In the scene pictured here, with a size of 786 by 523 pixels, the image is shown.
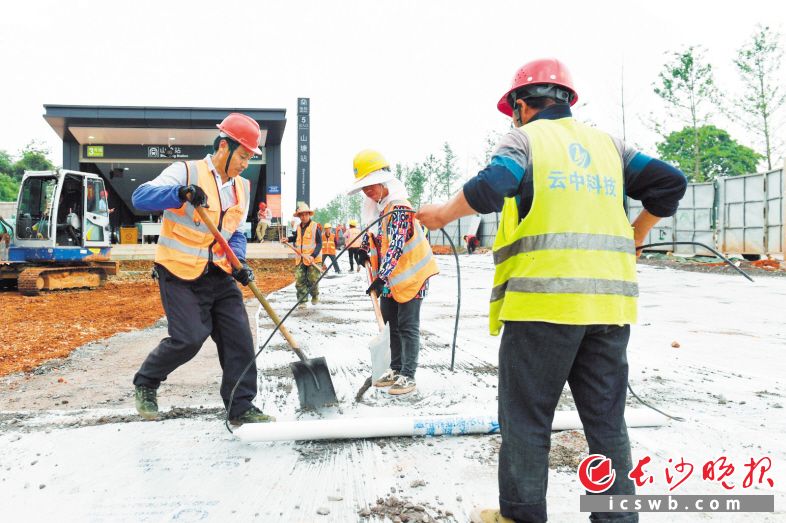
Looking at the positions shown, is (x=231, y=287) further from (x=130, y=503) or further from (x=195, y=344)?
(x=130, y=503)

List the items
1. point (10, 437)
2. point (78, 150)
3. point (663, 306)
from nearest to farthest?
point (10, 437)
point (663, 306)
point (78, 150)

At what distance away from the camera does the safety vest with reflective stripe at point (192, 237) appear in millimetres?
3090

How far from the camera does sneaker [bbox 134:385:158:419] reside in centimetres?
317

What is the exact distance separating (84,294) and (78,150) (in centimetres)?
1929

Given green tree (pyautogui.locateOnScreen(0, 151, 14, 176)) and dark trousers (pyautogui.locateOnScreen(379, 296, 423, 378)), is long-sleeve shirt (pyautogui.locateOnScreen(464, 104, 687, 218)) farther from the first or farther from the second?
green tree (pyautogui.locateOnScreen(0, 151, 14, 176))

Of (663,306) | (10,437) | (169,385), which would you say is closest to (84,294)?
(169,385)

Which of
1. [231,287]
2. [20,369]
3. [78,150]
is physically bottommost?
[20,369]

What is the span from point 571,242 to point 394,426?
1573mm

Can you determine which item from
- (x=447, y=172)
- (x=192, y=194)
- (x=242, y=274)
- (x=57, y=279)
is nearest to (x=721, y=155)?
(x=447, y=172)

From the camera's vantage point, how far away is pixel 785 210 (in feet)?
49.6

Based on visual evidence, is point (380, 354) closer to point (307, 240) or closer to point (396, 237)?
point (396, 237)

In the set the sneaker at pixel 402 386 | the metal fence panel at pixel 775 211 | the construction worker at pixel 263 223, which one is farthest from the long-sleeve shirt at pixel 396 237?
the construction worker at pixel 263 223

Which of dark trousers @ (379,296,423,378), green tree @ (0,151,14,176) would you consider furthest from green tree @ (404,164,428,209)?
green tree @ (0,151,14,176)

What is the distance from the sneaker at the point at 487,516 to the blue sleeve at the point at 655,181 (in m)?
1.22
